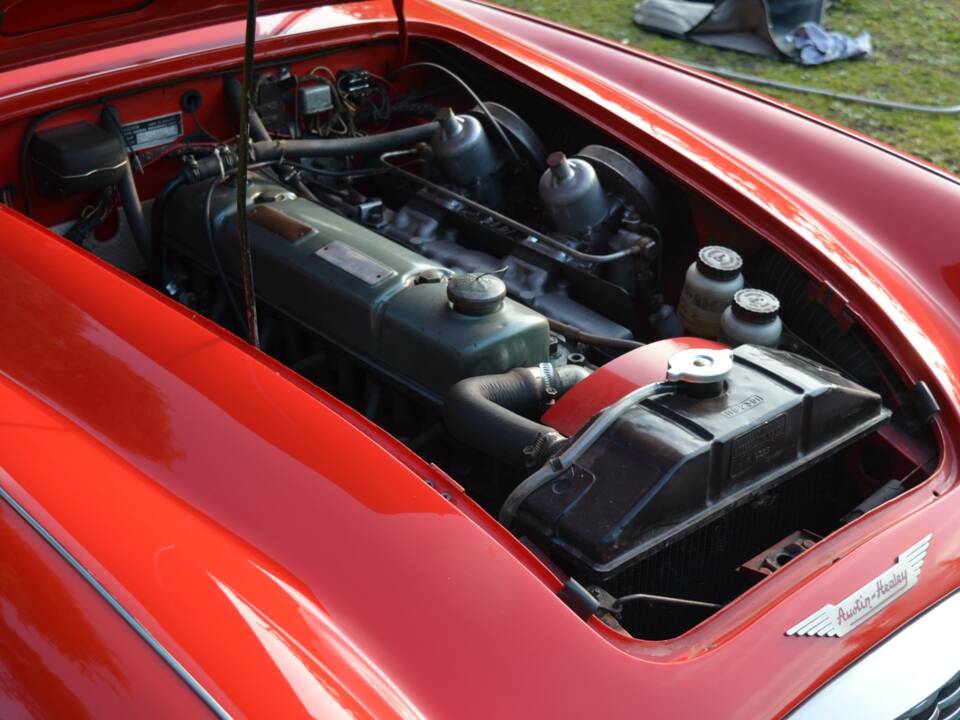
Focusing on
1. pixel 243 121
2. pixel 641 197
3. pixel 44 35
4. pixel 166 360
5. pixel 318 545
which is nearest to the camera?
pixel 318 545

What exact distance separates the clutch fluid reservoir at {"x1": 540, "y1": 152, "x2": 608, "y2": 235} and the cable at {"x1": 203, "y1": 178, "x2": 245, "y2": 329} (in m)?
0.71

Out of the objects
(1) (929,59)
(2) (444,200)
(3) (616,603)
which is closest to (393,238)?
(2) (444,200)

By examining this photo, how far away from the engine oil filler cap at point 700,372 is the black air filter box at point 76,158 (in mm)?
1282

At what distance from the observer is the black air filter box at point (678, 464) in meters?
1.61

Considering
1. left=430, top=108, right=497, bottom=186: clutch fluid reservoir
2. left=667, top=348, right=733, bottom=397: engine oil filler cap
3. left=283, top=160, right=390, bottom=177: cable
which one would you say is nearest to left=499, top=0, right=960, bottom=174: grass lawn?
left=430, top=108, right=497, bottom=186: clutch fluid reservoir

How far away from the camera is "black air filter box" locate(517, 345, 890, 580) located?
1610mm

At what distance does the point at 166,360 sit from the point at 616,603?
80 centimetres

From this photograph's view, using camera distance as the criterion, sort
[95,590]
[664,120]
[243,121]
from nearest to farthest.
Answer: [95,590] → [243,121] → [664,120]

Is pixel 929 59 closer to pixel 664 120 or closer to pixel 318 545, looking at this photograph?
pixel 664 120

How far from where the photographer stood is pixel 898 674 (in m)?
1.53

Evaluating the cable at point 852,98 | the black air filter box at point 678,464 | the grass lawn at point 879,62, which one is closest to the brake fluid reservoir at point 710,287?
the black air filter box at point 678,464

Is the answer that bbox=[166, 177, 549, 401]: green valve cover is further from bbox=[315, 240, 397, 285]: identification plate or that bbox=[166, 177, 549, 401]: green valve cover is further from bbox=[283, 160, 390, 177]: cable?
bbox=[283, 160, 390, 177]: cable

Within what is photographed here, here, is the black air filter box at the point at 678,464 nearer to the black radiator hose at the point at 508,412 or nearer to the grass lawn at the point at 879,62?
the black radiator hose at the point at 508,412

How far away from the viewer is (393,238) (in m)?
2.60
